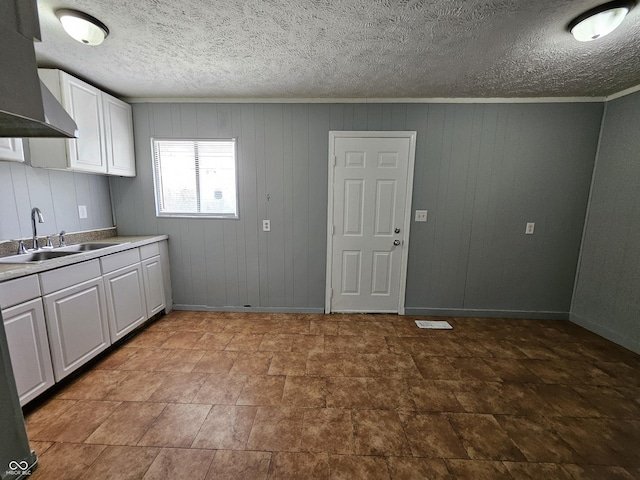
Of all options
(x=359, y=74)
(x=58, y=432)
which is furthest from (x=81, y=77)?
(x=58, y=432)

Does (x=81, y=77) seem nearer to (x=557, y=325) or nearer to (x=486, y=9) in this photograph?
(x=486, y=9)

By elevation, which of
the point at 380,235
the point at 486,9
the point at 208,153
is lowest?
the point at 380,235

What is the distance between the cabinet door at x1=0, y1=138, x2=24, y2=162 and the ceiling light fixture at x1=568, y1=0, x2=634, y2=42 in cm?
362

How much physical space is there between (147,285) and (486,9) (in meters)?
3.51

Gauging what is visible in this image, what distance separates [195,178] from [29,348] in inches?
79.6

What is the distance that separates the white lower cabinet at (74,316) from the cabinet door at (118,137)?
45.8 inches

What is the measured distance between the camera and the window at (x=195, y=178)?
2939mm

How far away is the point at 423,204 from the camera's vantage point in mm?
2941

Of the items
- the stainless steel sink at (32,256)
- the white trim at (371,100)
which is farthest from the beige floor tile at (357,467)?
the white trim at (371,100)

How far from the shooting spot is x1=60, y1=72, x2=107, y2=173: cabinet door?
211 centimetres

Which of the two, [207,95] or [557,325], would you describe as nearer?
[207,95]

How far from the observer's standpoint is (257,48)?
1812 mm

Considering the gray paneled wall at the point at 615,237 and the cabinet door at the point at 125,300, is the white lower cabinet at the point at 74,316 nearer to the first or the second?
the cabinet door at the point at 125,300

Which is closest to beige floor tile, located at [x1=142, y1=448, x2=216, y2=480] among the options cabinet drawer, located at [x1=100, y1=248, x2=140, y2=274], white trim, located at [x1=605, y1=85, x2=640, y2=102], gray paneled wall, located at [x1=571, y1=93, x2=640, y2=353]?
cabinet drawer, located at [x1=100, y1=248, x2=140, y2=274]
